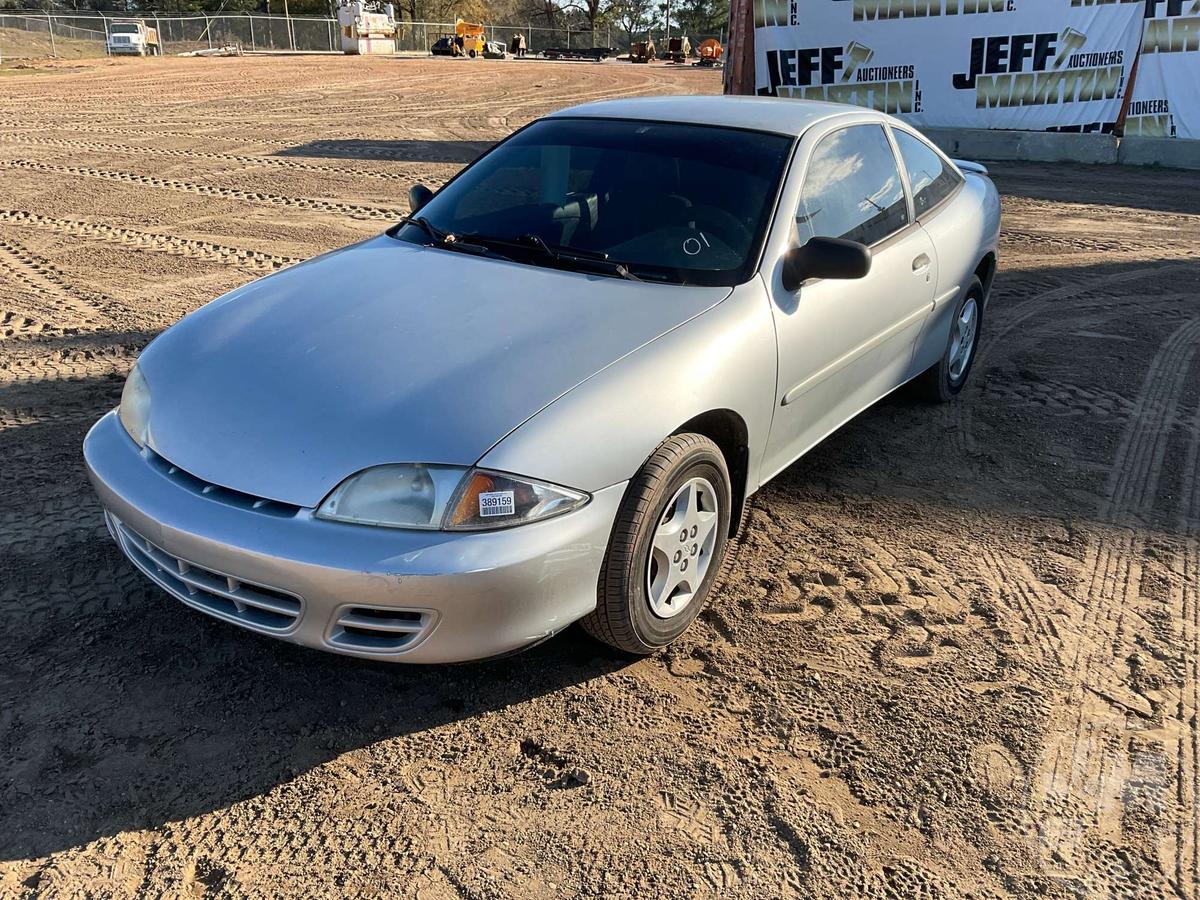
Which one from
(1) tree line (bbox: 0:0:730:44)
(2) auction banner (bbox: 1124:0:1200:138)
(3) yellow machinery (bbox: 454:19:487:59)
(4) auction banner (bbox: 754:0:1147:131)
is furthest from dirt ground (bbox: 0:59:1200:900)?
(1) tree line (bbox: 0:0:730:44)

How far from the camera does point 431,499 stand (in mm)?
2471

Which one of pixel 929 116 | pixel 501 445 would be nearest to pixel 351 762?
pixel 501 445

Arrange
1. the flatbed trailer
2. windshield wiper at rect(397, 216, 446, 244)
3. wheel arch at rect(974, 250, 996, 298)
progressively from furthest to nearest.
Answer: the flatbed trailer
wheel arch at rect(974, 250, 996, 298)
windshield wiper at rect(397, 216, 446, 244)

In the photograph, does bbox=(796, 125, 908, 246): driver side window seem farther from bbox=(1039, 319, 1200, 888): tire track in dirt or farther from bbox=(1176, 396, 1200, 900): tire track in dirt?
bbox=(1176, 396, 1200, 900): tire track in dirt

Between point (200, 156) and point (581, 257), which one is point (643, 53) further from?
point (581, 257)

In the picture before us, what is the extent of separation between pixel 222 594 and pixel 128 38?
1816 inches

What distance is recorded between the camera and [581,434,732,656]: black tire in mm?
2719

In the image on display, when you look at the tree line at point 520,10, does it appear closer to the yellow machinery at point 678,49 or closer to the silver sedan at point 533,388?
the yellow machinery at point 678,49

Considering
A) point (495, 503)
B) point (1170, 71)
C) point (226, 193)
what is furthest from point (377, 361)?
point (1170, 71)

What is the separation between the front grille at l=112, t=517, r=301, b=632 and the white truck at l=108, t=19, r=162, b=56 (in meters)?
45.7

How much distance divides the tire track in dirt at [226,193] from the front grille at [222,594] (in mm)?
6698

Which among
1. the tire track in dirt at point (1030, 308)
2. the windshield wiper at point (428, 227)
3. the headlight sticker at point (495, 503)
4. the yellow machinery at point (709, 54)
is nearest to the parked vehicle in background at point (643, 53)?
the yellow machinery at point (709, 54)

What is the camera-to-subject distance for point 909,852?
7.82 ft

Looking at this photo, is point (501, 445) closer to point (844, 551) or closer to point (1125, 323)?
point (844, 551)
